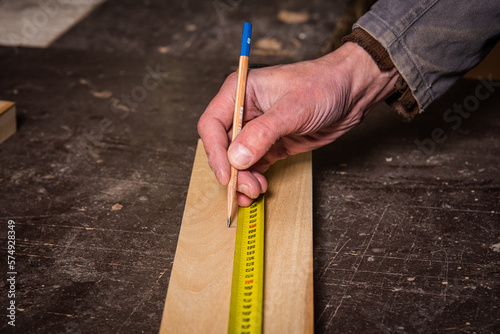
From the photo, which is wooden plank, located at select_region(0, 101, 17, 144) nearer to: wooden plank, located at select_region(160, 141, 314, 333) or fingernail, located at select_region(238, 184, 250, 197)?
wooden plank, located at select_region(160, 141, 314, 333)

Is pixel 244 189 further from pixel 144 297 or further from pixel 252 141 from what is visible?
pixel 144 297

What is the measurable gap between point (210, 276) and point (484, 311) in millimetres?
687

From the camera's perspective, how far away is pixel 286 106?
4.42 ft

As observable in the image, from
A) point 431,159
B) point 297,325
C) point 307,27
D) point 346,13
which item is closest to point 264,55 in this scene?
point 307,27

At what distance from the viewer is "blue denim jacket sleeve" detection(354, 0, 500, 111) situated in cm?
141

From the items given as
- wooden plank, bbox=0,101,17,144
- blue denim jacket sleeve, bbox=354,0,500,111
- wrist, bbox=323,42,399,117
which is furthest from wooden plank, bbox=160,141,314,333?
wooden plank, bbox=0,101,17,144

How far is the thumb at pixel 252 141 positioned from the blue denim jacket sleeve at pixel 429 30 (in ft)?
1.49

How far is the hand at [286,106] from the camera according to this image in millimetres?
1285

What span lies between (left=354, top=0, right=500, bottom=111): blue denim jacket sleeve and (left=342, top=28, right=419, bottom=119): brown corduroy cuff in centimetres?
2

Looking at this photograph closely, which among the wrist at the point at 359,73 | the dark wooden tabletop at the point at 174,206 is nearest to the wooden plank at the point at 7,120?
the dark wooden tabletop at the point at 174,206

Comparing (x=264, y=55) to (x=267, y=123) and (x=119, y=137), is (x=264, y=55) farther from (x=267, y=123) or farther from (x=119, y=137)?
(x=267, y=123)

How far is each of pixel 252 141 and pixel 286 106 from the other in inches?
6.7

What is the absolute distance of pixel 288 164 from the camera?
1.63 metres

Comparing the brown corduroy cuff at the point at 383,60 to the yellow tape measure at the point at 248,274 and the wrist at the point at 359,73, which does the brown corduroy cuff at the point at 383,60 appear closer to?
the wrist at the point at 359,73
